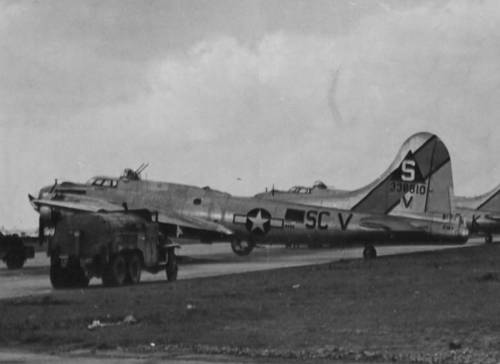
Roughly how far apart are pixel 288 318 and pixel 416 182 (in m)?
26.7

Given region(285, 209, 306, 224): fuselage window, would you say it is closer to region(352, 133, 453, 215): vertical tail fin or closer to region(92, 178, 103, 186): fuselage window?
region(352, 133, 453, 215): vertical tail fin

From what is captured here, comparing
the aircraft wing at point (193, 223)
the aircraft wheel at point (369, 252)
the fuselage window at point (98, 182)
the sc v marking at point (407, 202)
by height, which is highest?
the fuselage window at point (98, 182)

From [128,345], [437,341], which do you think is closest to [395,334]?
[437,341]

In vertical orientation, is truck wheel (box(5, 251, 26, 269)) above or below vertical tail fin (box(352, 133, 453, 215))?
below

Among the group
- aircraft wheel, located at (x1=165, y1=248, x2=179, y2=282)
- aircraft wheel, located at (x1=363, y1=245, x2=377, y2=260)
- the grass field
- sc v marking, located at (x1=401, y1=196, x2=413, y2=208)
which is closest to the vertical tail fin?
sc v marking, located at (x1=401, y1=196, x2=413, y2=208)

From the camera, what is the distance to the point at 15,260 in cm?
3694

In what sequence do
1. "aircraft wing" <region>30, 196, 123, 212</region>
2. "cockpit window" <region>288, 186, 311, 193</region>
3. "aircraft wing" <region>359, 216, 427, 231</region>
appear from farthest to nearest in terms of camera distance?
1. "cockpit window" <region>288, 186, 311, 193</region>
2. "aircraft wing" <region>30, 196, 123, 212</region>
3. "aircraft wing" <region>359, 216, 427, 231</region>

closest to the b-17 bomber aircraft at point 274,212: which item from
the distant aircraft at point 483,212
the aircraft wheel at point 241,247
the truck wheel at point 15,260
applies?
the aircraft wheel at point 241,247

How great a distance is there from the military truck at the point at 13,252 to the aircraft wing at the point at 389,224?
13740 mm

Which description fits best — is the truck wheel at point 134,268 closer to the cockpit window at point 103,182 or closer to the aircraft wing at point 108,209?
the aircraft wing at point 108,209

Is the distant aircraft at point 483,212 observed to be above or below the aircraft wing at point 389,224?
above

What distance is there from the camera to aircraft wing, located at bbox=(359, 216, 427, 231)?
131 ft

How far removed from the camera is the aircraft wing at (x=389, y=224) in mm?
40062

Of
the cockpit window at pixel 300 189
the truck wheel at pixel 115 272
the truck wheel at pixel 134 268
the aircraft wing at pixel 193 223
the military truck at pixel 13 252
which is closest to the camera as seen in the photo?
the truck wheel at pixel 115 272
